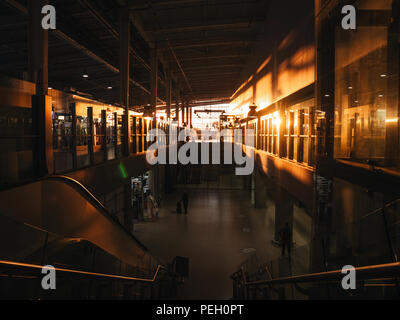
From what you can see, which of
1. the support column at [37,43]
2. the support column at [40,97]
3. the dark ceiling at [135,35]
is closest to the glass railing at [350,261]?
the support column at [40,97]

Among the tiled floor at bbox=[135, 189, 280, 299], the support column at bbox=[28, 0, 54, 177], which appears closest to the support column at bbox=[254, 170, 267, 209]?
the tiled floor at bbox=[135, 189, 280, 299]

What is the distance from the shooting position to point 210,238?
13.7m

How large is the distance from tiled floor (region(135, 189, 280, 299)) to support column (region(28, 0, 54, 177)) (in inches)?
254

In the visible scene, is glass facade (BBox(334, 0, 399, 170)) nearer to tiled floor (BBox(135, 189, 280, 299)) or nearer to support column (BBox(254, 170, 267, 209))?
tiled floor (BBox(135, 189, 280, 299))

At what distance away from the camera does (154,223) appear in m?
16.2

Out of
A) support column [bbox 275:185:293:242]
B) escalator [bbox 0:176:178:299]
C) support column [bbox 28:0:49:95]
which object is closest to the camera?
escalator [bbox 0:176:178:299]

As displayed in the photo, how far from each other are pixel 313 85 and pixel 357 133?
2763 millimetres


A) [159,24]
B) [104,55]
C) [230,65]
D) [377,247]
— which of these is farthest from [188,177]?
[377,247]

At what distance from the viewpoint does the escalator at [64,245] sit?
Answer: 2.92m

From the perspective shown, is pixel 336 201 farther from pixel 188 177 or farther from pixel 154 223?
pixel 188 177

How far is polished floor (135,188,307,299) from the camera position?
390 inches

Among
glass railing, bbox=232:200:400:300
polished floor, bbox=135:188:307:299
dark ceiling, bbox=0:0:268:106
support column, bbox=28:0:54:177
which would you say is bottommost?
polished floor, bbox=135:188:307:299

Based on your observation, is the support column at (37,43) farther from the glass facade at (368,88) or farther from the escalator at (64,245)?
the glass facade at (368,88)

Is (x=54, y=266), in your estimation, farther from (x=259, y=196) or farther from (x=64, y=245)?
(x=259, y=196)
